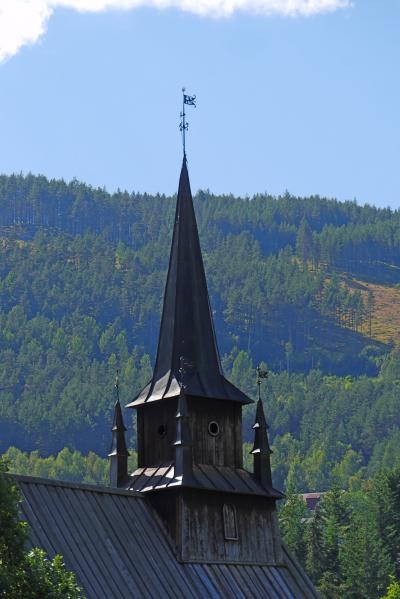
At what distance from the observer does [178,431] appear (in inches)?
1934

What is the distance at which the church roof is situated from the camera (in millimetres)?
50906

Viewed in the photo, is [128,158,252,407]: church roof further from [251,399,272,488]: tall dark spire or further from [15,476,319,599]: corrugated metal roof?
[15,476,319,599]: corrugated metal roof

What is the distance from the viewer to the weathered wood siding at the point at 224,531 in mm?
48594

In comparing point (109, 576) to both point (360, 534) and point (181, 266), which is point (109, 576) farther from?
point (360, 534)

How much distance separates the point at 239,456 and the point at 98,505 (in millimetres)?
5758

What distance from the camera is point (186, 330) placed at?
52.2 metres

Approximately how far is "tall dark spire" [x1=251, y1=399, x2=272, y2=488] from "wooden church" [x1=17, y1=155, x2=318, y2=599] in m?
Result: 0.04

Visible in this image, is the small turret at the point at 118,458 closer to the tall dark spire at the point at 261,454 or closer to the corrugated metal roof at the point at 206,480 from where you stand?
the corrugated metal roof at the point at 206,480

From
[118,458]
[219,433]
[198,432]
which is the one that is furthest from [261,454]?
[118,458]

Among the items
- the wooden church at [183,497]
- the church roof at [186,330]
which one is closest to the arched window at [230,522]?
the wooden church at [183,497]

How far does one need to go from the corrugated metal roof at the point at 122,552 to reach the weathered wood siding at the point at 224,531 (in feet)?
1.14

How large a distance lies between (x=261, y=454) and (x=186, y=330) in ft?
14.9

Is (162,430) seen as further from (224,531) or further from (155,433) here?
(224,531)

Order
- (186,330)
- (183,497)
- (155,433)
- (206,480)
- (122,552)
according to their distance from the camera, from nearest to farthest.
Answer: (122,552)
(183,497)
(206,480)
(155,433)
(186,330)
